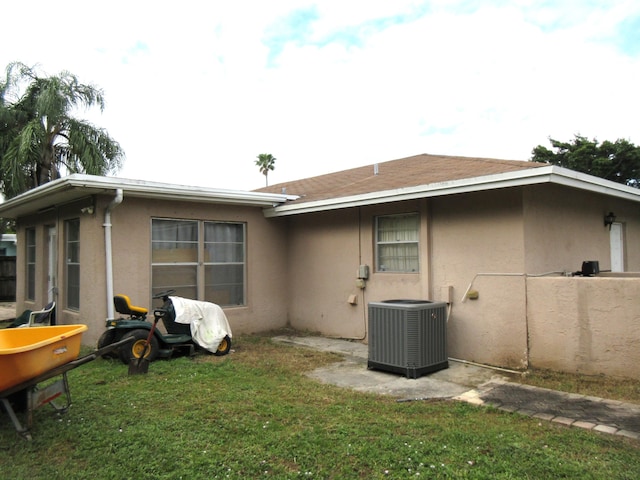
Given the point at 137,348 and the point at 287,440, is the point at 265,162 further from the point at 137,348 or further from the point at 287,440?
the point at 287,440

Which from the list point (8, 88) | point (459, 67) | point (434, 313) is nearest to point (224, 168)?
point (8, 88)

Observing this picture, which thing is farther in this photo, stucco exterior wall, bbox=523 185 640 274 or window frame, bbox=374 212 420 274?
window frame, bbox=374 212 420 274

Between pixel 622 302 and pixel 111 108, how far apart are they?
1580 cm

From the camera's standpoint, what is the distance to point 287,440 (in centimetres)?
361

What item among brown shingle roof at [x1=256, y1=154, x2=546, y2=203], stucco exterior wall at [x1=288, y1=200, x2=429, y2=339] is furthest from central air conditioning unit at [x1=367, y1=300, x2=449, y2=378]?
brown shingle roof at [x1=256, y1=154, x2=546, y2=203]

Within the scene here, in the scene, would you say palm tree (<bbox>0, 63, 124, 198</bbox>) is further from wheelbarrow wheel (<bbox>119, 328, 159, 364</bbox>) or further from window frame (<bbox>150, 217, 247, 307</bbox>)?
wheelbarrow wheel (<bbox>119, 328, 159, 364</bbox>)

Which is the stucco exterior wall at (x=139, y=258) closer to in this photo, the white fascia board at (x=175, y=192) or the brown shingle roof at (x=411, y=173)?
the white fascia board at (x=175, y=192)

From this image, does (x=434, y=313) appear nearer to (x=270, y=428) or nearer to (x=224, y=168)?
(x=270, y=428)

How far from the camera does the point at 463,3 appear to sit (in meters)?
7.32

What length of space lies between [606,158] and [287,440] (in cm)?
2705

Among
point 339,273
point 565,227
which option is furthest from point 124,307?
point 565,227

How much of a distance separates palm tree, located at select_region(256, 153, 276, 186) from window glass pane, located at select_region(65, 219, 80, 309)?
100 ft

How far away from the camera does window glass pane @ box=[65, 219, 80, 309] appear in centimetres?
813

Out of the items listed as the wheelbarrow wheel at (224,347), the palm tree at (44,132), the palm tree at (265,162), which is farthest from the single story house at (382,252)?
the palm tree at (265,162)
